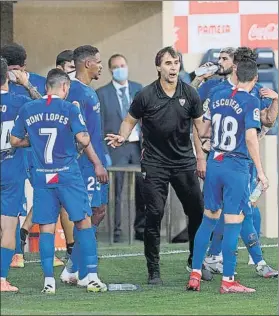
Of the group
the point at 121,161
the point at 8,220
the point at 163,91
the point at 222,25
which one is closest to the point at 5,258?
the point at 8,220

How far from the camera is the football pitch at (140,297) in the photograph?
8.25 meters

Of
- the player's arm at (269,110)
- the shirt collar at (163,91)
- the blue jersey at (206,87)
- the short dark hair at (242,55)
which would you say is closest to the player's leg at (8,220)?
the shirt collar at (163,91)

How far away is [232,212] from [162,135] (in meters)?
0.94

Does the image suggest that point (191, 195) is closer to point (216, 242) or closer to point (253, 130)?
point (216, 242)

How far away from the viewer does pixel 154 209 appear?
977cm

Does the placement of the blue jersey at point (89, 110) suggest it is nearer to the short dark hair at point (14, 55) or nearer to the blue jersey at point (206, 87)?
the short dark hair at point (14, 55)

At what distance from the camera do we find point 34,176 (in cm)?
911

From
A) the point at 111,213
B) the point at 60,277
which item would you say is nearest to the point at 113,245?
the point at 111,213

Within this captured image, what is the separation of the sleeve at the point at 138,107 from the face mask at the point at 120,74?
360 centimetres

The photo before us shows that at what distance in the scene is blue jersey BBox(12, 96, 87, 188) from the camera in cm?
890

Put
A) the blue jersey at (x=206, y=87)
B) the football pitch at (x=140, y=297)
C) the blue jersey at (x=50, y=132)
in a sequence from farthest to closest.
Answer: the blue jersey at (x=206, y=87), the blue jersey at (x=50, y=132), the football pitch at (x=140, y=297)

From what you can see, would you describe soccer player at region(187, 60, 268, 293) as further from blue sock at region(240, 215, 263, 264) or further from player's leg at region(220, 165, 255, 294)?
blue sock at region(240, 215, 263, 264)

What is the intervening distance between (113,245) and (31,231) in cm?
125

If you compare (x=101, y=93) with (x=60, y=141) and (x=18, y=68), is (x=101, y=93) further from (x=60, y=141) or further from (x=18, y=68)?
(x=60, y=141)
